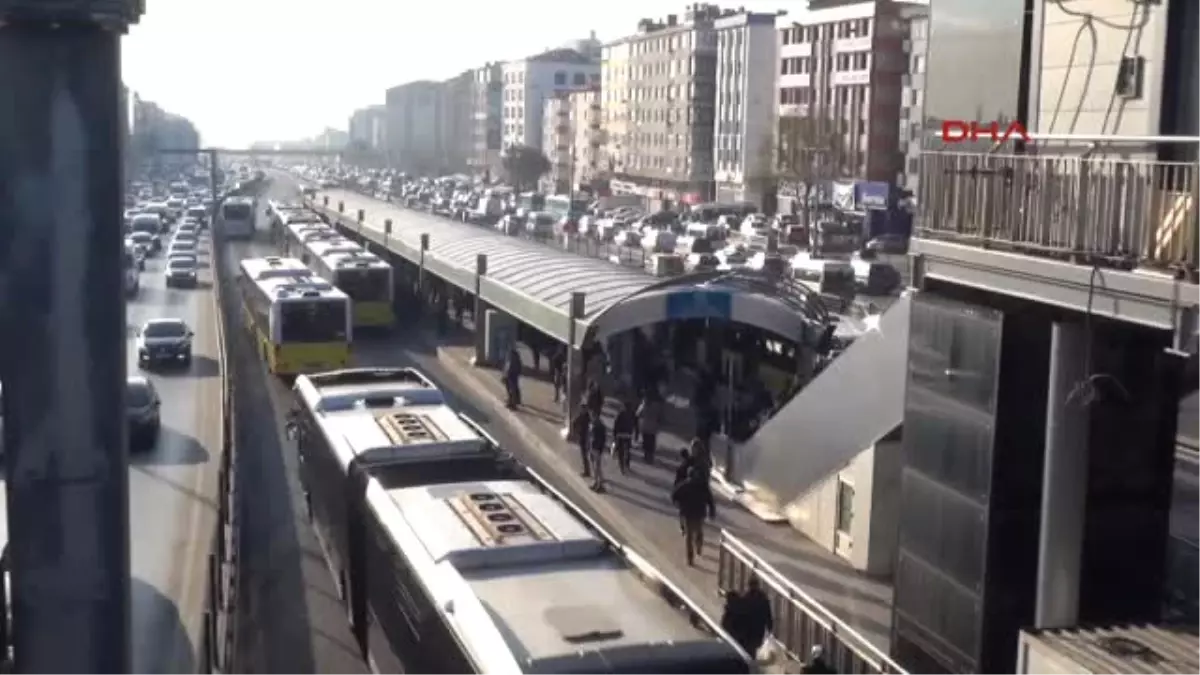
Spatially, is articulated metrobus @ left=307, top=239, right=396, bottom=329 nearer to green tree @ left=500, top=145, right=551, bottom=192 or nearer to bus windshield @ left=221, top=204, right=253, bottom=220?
bus windshield @ left=221, top=204, right=253, bottom=220

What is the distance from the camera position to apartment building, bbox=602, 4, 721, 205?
92062 millimetres

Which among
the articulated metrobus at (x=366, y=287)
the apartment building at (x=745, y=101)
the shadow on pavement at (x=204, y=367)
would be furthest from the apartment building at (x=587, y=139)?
the shadow on pavement at (x=204, y=367)

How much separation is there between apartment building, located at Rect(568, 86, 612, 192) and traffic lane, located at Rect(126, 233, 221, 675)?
271ft

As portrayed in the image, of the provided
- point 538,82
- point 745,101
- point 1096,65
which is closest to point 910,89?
point 745,101

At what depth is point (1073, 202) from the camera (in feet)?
25.5

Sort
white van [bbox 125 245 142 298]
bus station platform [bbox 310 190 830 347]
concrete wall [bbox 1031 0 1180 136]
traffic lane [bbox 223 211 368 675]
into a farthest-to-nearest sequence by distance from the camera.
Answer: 1. white van [bbox 125 245 142 298]
2. bus station platform [bbox 310 190 830 347]
3. traffic lane [bbox 223 211 368 675]
4. concrete wall [bbox 1031 0 1180 136]

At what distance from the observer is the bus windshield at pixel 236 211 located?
65500mm

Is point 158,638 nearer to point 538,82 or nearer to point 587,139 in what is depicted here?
point 587,139

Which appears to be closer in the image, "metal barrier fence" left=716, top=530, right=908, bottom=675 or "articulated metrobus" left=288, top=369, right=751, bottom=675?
"articulated metrobus" left=288, top=369, right=751, bottom=675

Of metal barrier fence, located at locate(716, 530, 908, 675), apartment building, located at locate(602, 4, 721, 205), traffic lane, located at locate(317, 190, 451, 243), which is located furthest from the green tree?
metal barrier fence, located at locate(716, 530, 908, 675)

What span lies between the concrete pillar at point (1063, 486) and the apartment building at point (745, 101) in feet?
239

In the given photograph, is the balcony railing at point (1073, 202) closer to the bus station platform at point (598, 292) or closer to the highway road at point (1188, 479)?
the highway road at point (1188, 479)

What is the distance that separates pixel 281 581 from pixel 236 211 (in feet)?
177

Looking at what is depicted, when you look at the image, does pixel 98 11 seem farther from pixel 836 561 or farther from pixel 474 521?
pixel 836 561
